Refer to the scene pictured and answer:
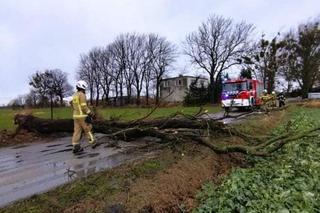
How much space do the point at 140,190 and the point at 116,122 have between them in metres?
6.96

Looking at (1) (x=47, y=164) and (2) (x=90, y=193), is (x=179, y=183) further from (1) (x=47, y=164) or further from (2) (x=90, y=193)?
(1) (x=47, y=164)

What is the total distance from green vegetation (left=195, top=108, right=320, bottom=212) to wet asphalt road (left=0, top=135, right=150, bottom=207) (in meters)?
2.89

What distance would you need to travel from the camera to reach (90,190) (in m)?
7.00

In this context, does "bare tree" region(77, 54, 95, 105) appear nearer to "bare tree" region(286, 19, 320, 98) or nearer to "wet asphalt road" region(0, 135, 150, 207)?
"bare tree" region(286, 19, 320, 98)

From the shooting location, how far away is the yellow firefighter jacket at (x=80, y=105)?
11945mm

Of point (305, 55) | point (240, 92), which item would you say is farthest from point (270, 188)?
point (305, 55)

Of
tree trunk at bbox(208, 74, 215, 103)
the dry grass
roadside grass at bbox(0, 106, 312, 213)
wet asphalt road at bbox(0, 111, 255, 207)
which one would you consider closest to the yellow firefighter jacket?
wet asphalt road at bbox(0, 111, 255, 207)

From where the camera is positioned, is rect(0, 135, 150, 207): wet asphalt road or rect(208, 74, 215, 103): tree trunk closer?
rect(0, 135, 150, 207): wet asphalt road

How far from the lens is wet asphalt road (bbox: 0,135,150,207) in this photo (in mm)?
7801

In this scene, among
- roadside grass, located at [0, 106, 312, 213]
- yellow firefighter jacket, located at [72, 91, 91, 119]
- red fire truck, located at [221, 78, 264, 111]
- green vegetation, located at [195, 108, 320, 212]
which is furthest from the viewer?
red fire truck, located at [221, 78, 264, 111]

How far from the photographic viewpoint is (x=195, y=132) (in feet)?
38.2

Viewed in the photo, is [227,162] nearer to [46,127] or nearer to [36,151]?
[36,151]

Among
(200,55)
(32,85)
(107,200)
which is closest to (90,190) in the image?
(107,200)

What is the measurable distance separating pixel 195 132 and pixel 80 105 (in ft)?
11.3
